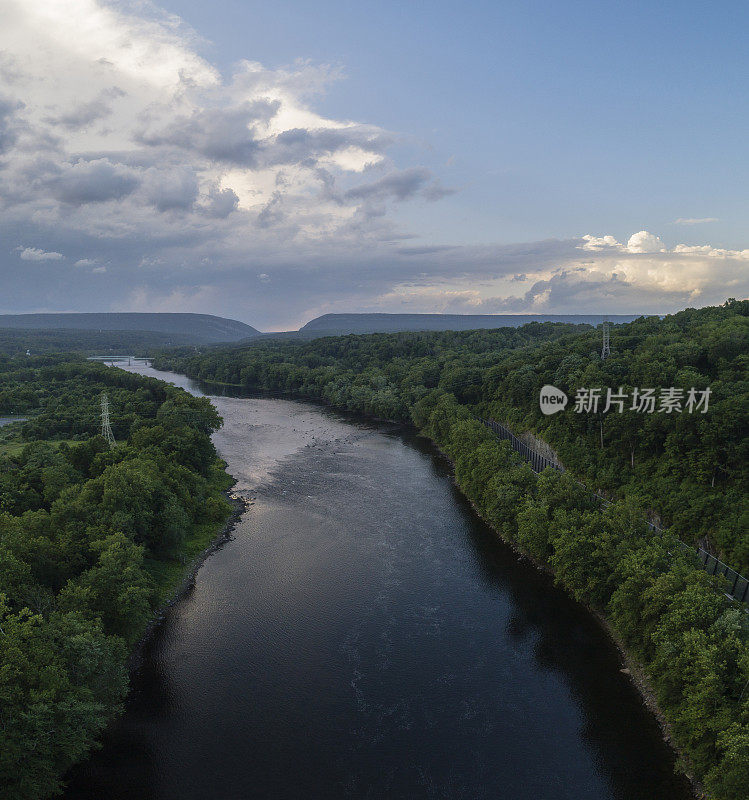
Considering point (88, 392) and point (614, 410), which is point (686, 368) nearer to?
point (614, 410)

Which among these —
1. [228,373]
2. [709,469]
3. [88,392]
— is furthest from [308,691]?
[228,373]

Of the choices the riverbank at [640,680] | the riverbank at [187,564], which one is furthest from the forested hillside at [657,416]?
the riverbank at [187,564]

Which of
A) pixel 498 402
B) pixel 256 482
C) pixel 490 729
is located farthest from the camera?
pixel 498 402

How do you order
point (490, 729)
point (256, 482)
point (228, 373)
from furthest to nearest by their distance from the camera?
point (228, 373) → point (256, 482) → point (490, 729)

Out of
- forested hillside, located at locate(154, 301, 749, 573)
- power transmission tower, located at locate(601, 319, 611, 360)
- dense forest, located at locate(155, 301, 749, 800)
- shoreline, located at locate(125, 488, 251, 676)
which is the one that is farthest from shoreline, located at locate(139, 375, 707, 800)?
power transmission tower, located at locate(601, 319, 611, 360)
